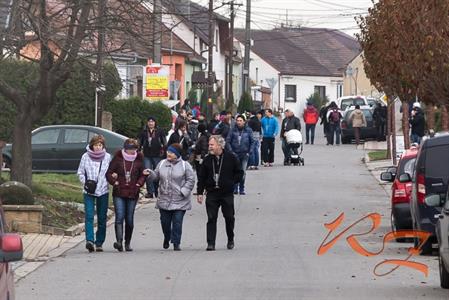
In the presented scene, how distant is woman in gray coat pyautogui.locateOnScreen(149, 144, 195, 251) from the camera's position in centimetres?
1731

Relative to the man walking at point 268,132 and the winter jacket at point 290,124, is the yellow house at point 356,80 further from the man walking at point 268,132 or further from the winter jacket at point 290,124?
the man walking at point 268,132

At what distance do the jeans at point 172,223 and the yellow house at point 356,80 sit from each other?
6948 cm

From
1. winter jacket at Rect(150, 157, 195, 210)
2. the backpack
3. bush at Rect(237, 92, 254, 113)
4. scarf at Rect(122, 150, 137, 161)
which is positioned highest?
bush at Rect(237, 92, 254, 113)

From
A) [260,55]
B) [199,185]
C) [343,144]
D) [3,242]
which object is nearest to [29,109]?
[199,185]

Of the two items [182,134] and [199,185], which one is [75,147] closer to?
[182,134]

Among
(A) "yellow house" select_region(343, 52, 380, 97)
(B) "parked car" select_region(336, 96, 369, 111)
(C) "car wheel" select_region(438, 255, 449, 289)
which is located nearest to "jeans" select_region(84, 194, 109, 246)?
(C) "car wheel" select_region(438, 255, 449, 289)

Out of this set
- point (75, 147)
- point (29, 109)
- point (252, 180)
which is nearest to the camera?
point (29, 109)

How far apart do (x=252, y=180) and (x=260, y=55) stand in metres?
68.5

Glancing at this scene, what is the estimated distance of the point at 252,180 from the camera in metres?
32.2

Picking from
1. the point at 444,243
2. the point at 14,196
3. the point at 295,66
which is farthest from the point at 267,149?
the point at 295,66

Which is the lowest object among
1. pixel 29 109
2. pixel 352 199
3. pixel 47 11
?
pixel 352 199

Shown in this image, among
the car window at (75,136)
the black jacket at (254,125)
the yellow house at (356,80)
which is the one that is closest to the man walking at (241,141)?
the car window at (75,136)

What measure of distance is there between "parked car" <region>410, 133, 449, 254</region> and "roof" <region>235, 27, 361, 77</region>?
8131 centimetres

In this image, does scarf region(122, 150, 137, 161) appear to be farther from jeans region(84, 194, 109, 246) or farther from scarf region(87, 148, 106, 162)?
jeans region(84, 194, 109, 246)
